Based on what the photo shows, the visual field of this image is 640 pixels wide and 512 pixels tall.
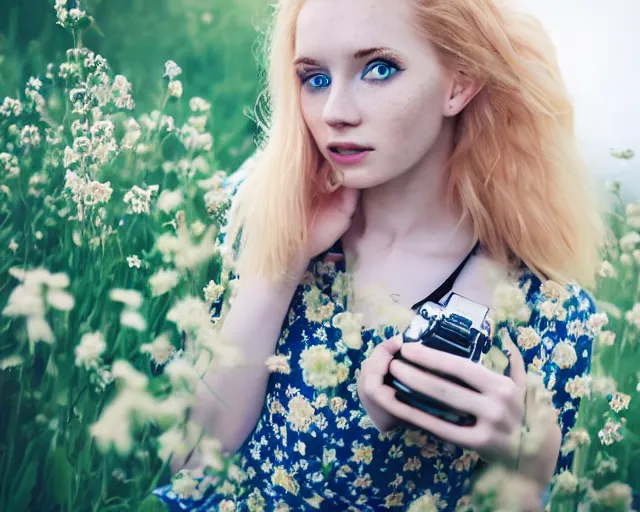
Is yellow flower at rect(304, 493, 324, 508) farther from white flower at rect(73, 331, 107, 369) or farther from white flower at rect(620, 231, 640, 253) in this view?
white flower at rect(620, 231, 640, 253)

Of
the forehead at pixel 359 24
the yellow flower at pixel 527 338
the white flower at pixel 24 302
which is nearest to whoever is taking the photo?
the forehead at pixel 359 24

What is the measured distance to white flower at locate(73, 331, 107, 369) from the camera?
1.42m

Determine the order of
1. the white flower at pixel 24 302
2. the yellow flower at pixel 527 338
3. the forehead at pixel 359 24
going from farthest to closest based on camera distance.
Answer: the white flower at pixel 24 302 < the yellow flower at pixel 527 338 < the forehead at pixel 359 24

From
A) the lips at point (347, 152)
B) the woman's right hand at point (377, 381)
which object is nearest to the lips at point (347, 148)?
the lips at point (347, 152)

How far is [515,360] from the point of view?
1.32m

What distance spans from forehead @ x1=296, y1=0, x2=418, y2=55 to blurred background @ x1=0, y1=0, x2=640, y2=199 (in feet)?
0.58

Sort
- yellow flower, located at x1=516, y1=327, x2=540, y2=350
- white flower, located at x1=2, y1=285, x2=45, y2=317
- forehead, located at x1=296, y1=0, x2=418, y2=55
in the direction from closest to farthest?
1. forehead, located at x1=296, y1=0, x2=418, y2=55
2. yellow flower, located at x1=516, y1=327, x2=540, y2=350
3. white flower, located at x1=2, y1=285, x2=45, y2=317

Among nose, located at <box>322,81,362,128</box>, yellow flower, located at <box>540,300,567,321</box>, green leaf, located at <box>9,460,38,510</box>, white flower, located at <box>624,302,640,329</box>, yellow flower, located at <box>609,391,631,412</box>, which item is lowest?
green leaf, located at <box>9,460,38,510</box>

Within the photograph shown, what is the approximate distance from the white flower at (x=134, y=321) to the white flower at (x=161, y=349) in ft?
0.11

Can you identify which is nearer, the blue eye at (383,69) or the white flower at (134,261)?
the blue eye at (383,69)

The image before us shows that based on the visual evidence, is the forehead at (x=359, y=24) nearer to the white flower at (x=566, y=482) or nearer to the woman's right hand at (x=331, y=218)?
the woman's right hand at (x=331, y=218)

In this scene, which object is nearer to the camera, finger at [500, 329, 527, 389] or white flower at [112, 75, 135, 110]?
finger at [500, 329, 527, 389]

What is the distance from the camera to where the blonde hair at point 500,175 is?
1339 millimetres

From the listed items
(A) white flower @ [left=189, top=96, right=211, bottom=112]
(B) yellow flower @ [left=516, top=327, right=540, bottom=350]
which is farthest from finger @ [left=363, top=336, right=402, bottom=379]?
(A) white flower @ [left=189, top=96, right=211, bottom=112]
